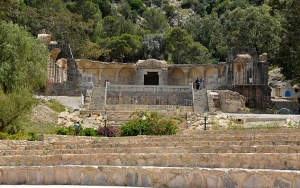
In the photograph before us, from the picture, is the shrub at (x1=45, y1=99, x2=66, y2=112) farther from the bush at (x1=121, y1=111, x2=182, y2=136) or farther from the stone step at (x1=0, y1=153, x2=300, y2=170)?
the stone step at (x1=0, y1=153, x2=300, y2=170)

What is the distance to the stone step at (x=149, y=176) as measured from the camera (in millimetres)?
7777

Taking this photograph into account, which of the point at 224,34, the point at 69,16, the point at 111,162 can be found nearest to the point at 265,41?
the point at 224,34

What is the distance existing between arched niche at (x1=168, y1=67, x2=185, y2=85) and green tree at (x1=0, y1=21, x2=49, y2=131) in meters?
23.5

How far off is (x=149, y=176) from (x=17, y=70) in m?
20.6

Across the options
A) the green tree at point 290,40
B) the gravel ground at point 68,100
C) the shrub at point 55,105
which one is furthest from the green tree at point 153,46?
the shrub at point 55,105

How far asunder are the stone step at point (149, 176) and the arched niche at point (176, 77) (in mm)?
42893

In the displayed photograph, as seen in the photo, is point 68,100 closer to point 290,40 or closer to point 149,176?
→ point 290,40

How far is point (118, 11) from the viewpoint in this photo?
92.1 m

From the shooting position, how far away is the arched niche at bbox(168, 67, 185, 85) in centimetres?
5294

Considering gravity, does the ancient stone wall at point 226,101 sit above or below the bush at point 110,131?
above

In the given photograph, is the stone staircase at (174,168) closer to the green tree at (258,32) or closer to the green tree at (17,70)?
the green tree at (17,70)

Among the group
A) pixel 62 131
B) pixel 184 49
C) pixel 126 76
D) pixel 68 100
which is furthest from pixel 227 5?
pixel 62 131

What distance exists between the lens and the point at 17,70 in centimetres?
2805

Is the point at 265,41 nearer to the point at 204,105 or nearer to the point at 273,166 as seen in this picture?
the point at 204,105
